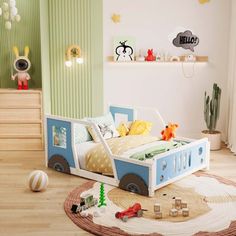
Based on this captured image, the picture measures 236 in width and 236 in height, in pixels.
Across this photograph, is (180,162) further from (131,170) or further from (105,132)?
(105,132)

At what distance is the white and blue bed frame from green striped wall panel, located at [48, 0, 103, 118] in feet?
2.81

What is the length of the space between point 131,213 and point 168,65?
278 cm

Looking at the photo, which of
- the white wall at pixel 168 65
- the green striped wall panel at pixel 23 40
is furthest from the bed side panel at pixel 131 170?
the green striped wall panel at pixel 23 40

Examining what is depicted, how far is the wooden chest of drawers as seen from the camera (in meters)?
5.16

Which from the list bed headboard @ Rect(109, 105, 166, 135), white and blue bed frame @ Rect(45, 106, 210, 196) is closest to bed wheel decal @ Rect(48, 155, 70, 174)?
white and blue bed frame @ Rect(45, 106, 210, 196)

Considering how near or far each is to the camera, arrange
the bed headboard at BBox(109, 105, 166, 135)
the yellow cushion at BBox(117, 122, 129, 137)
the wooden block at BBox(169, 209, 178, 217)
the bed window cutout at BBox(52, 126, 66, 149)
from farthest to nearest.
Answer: the bed headboard at BBox(109, 105, 166, 135)
the yellow cushion at BBox(117, 122, 129, 137)
the bed window cutout at BBox(52, 126, 66, 149)
the wooden block at BBox(169, 209, 178, 217)

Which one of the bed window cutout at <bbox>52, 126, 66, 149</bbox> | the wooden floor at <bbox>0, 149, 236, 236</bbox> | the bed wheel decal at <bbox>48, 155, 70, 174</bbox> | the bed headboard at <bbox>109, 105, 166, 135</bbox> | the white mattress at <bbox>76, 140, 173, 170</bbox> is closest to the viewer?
the wooden floor at <bbox>0, 149, 236, 236</bbox>

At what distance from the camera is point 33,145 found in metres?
5.24

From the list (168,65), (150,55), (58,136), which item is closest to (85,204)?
(58,136)

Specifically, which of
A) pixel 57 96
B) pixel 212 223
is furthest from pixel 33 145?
pixel 212 223

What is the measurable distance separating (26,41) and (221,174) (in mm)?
2900

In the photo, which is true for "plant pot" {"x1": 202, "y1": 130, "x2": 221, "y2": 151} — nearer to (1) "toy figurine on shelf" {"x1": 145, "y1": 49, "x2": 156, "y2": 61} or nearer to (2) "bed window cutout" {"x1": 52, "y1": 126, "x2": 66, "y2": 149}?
(1) "toy figurine on shelf" {"x1": 145, "y1": 49, "x2": 156, "y2": 61}

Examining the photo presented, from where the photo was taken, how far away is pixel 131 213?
10.6 feet

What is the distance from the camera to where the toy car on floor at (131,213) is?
3188 millimetres
